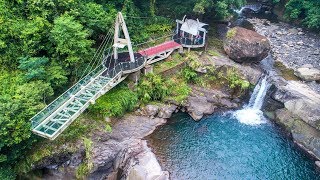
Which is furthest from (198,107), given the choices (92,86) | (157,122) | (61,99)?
(61,99)

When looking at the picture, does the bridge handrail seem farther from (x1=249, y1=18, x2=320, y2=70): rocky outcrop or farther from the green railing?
(x1=249, y1=18, x2=320, y2=70): rocky outcrop

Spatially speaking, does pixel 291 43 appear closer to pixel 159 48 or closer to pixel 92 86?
pixel 159 48

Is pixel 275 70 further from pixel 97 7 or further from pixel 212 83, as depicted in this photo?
pixel 97 7

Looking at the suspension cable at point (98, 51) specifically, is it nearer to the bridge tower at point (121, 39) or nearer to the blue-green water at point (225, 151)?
the bridge tower at point (121, 39)

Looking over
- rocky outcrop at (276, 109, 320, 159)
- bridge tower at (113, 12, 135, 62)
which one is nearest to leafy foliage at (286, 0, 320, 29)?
rocky outcrop at (276, 109, 320, 159)

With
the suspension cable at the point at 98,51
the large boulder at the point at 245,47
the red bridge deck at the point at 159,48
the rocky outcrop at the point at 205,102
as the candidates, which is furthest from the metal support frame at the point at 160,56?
the large boulder at the point at 245,47
